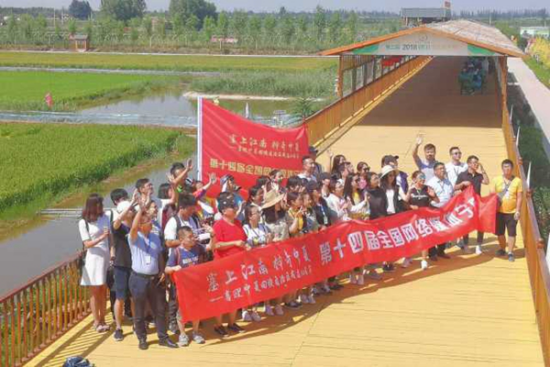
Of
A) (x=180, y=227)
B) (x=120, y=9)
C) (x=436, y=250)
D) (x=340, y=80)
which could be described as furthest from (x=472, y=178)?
(x=120, y=9)

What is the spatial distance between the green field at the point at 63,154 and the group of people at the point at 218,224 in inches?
514

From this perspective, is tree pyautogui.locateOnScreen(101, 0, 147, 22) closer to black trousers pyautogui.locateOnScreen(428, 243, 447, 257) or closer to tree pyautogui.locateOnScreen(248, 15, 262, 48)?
tree pyautogui.locateOnScreen(248, 15, 262, 48)

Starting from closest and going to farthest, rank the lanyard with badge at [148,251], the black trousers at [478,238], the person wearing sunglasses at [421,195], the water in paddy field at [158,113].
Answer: the lanyard with badge at [148,251], the person wearing sunglasses at [421,195], the black trousers at [478,238], the water in paddy field at [158,113]

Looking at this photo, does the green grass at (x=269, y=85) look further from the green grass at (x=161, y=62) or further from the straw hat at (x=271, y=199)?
the straw hat at (x=271, y=199)

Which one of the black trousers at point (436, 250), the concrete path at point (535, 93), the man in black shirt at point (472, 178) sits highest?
the man in black shirt at point (472, 178)

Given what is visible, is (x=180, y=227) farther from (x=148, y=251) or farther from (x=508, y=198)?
(x=508, y=198)

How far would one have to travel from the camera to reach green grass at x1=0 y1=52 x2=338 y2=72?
247 feet

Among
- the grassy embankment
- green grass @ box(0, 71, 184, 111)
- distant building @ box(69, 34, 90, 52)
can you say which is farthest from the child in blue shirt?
distant building @ box(69, 34, 90, 52)

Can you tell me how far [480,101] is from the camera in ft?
108

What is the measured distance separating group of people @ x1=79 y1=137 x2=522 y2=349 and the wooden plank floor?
0.23 m

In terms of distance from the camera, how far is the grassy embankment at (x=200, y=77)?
56656 millimetres

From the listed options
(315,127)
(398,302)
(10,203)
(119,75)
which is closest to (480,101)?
(315,127)

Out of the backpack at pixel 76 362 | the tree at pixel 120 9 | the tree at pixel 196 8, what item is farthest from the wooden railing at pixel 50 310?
the tree at pixel 196 8

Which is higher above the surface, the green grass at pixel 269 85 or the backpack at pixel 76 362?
the backpack at pixel 76 362
